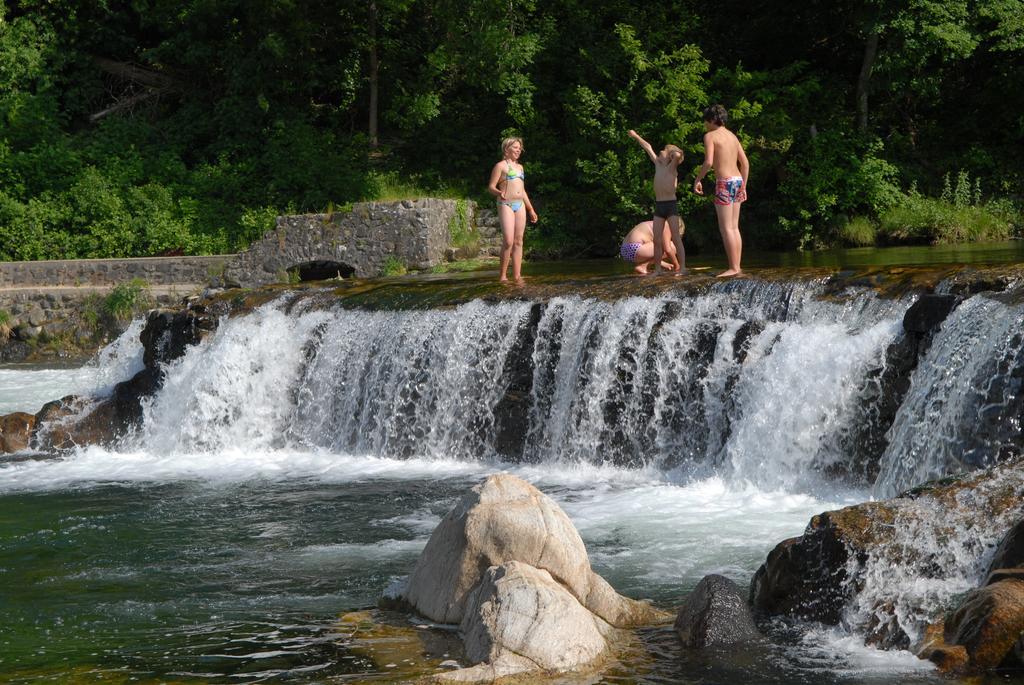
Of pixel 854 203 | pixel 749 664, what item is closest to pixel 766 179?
pixel 854 203

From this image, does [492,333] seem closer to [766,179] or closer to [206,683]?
[206,683]

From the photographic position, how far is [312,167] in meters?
25.7

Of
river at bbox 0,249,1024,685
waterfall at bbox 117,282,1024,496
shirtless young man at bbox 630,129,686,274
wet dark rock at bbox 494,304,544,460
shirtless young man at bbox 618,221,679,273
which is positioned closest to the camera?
river at bbox 0,249,1024,685

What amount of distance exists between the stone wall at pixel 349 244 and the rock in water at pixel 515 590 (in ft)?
47.1

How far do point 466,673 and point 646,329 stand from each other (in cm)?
648

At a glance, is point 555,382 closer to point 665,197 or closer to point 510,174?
point 665,197

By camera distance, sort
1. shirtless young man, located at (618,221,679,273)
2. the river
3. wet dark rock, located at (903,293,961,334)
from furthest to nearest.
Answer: shirtless young man, located at (618,221,679,273)
wet dark rock, located at (903,293,961,334)
the river

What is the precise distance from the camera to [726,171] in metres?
12.0

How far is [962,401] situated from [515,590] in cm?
465

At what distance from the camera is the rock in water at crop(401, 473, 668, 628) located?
6.33 metres

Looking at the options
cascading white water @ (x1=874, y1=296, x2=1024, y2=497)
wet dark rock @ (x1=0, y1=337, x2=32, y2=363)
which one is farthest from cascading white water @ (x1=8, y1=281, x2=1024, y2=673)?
wet dark rock @ (x1=0, y1=337, x2=32, y2=363)

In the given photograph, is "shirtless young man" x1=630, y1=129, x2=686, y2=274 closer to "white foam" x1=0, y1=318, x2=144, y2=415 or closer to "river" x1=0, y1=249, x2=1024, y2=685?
"river" x1=0, y1=249, x2=1024, y2=685

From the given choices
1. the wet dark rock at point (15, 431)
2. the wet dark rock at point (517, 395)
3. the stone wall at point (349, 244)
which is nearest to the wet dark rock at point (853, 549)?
the wet dark rock at point (517, 395)

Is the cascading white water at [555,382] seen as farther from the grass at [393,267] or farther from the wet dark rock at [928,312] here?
the grass at [393,267]
